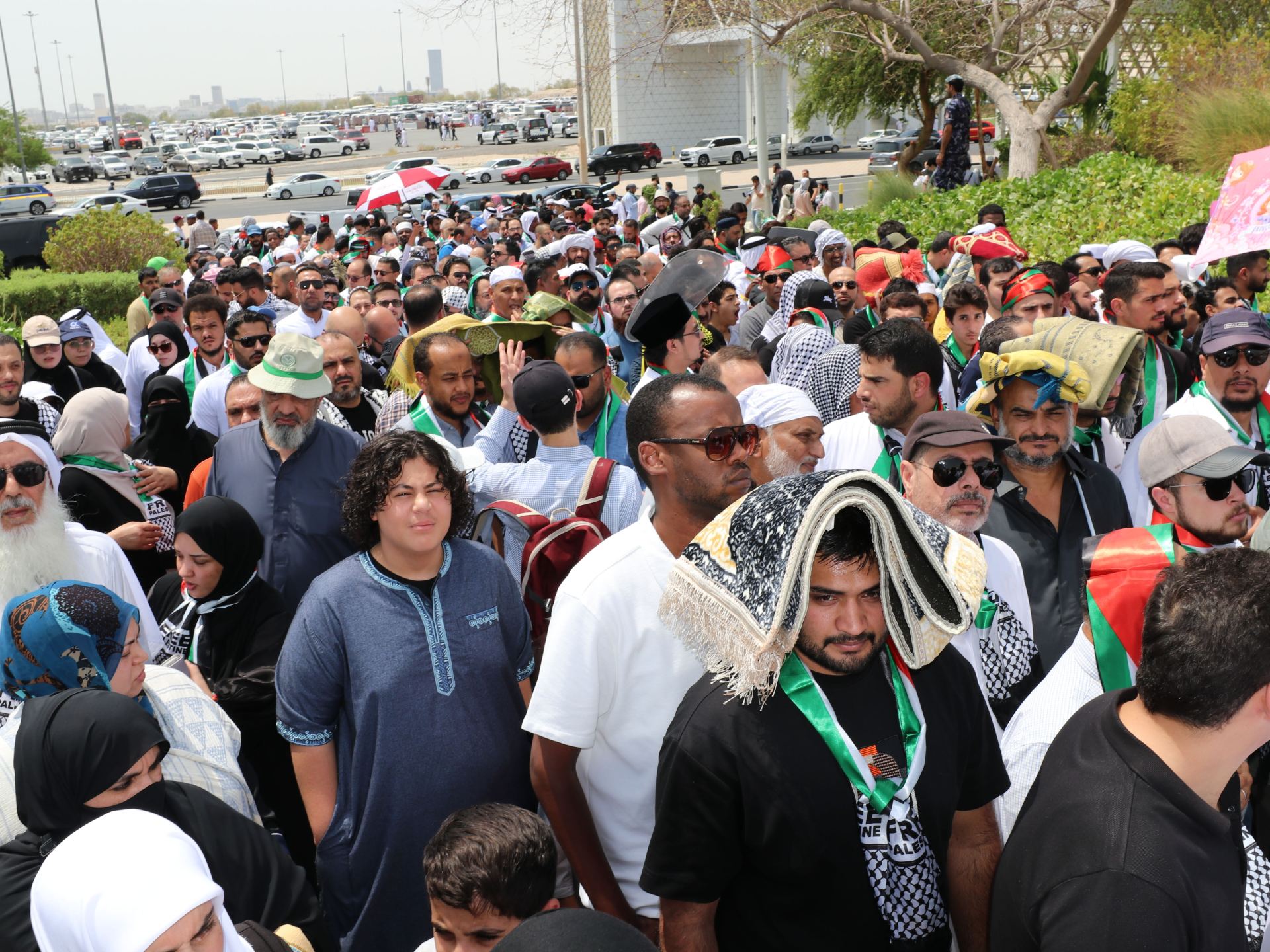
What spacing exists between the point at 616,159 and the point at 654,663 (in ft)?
162

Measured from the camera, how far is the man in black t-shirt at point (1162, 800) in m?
1.98

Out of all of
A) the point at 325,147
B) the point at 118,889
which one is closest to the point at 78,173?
the point at 325,147

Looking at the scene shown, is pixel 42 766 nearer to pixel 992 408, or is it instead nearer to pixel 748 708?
pixel 748 708

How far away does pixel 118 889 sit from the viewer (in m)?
2.23

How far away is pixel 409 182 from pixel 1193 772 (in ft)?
48.0

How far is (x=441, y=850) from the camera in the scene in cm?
274

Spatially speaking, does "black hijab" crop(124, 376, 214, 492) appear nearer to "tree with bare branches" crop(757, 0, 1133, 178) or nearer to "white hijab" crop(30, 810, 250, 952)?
"white hijab" crop(30, 810, 250, 952)

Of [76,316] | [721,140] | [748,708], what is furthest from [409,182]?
[721,140]

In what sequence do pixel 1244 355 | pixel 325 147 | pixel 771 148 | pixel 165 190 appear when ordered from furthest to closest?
pixel 325 147
pixel 771 148
pixel 165 190
pixel 1244 355

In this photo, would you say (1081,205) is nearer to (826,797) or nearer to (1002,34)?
(1002,34)

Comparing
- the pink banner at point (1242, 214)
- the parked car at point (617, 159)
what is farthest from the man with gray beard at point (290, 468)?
the parked car at point (617, 159)

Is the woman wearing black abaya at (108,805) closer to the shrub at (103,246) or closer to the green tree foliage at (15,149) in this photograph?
the shrub at (103,246)

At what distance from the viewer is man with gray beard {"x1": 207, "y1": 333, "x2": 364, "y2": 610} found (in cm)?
489

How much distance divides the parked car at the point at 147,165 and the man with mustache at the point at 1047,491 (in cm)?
7368
